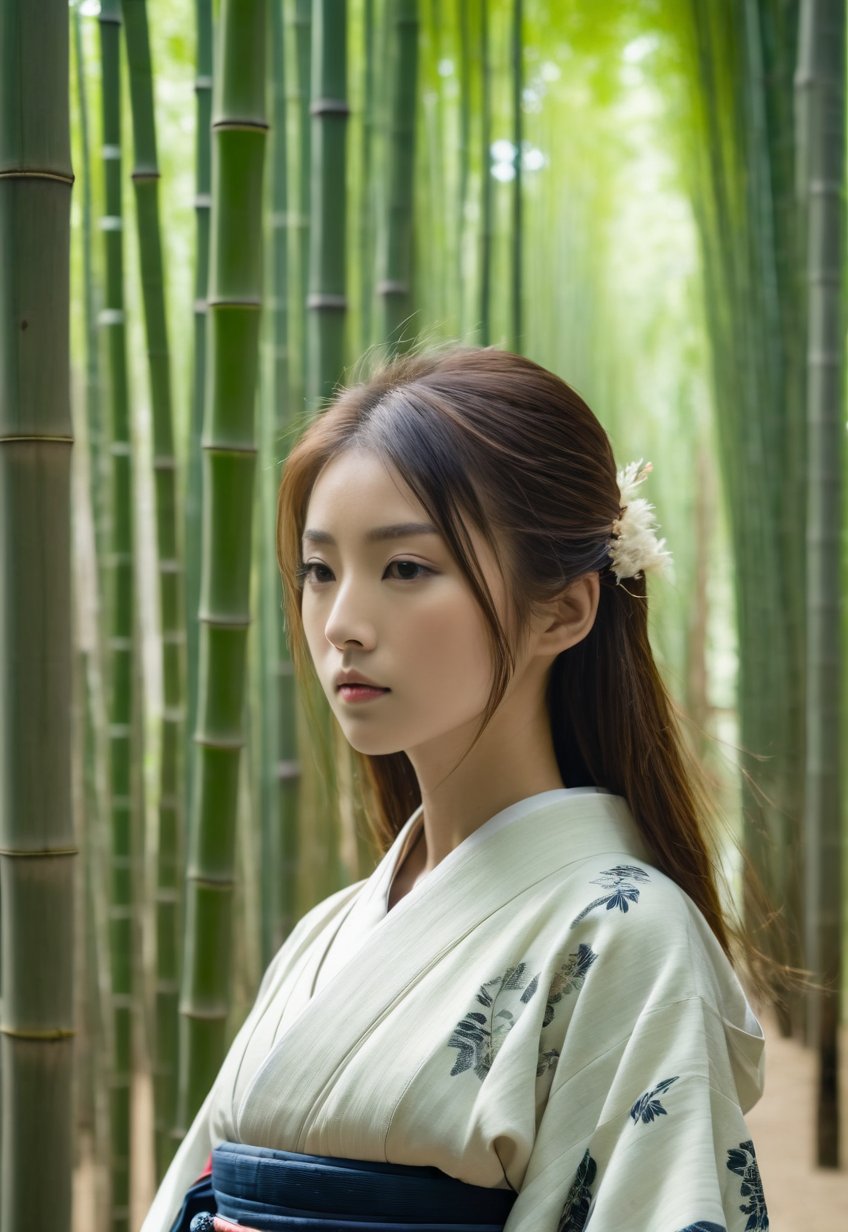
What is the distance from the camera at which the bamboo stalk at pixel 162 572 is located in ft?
5.69

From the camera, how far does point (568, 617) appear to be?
3.71ft

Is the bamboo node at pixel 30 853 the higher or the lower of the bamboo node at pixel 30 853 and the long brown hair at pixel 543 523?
the lower

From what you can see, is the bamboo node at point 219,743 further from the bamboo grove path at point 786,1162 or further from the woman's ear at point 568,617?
the bamboo grove path at point 786,1162

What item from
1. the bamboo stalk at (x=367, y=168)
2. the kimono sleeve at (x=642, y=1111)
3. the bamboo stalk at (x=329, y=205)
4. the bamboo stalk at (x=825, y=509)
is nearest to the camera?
the kimono sleeve at (x=642, y=1111)

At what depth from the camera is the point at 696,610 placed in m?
8.35

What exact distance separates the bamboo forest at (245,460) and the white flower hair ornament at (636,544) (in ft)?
0.65

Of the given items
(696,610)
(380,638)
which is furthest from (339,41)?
(696,610)

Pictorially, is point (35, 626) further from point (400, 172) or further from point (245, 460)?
point (400, 172)

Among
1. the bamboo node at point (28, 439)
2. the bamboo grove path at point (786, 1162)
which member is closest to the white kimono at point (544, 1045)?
the bamboo node at point (28, 439)

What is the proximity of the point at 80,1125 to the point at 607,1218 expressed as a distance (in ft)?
8.49

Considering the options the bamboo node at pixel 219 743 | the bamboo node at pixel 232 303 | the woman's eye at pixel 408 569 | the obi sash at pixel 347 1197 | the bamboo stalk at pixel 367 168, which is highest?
the bamboo stalk at pixel 367 168

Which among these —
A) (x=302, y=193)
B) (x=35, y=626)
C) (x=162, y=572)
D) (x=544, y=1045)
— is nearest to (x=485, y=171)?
(x=302, y=193)

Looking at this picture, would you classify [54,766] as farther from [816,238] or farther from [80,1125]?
[80,1125]

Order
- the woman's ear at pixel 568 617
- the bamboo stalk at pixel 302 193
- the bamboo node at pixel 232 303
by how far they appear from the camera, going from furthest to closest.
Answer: the bamboo stalk at pixel 302 193 → the bamboo node at pixel 232 303 → the woman's ear at pixel 568 617
